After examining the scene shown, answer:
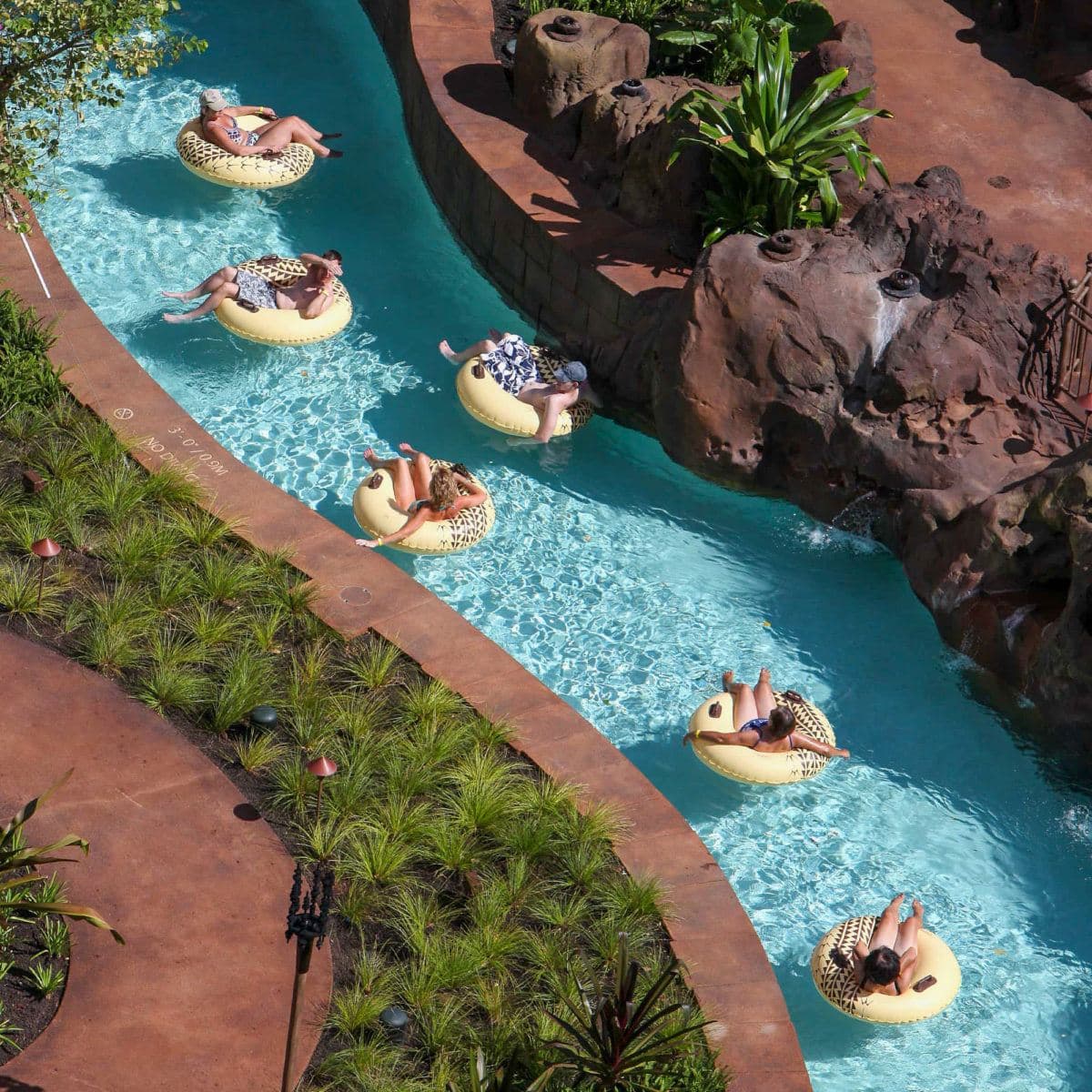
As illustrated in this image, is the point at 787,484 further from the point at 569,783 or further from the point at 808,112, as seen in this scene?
the point at 569,783

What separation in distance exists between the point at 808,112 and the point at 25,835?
30.9 ft

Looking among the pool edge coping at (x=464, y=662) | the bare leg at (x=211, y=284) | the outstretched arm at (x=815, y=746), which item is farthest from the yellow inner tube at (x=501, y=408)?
the outstretched arm at (x=815, y=746)

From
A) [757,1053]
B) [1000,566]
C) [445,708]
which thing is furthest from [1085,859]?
[445,708]

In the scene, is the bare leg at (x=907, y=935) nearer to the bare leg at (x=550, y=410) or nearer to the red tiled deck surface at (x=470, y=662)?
the red tiled deck surface at (x=470, y=662)

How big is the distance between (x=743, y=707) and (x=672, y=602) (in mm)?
1730

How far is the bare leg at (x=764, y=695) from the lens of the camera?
11.9 meters

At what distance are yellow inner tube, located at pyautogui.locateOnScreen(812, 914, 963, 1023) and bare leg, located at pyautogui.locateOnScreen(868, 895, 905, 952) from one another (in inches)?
2.6

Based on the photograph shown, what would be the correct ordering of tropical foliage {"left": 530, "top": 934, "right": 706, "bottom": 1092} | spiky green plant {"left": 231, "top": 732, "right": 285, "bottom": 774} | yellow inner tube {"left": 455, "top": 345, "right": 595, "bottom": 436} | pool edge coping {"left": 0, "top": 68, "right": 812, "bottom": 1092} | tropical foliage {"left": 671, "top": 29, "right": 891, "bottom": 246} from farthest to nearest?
tropical foliage {"left": 671, "top": 29, "right": 891, "bottom": 246} < yellow inner tube {"left": 455, "top": 345, "right": 595, "bottom": 436} < spiky green plant {"left": 231, "top": 732, "right": 285, "bottom": 774} < pool edge coping {"left": 0, "top": 68, "right": 812, "bottom": 1092} < tropical foliage {"left": 530, "top": 934, "right": 706, "bottom": 1092}

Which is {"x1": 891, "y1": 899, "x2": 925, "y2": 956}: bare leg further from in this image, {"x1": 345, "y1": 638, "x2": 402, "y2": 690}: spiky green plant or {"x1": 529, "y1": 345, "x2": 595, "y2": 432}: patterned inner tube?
{"x1": 529, "y1": 345, "x2": 595, "y2": 432}: patterned inner tube

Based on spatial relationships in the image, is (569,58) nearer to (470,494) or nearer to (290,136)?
(290,136)

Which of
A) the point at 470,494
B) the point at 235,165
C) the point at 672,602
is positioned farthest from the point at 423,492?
the point at 235,165

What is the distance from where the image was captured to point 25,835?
1001 cm

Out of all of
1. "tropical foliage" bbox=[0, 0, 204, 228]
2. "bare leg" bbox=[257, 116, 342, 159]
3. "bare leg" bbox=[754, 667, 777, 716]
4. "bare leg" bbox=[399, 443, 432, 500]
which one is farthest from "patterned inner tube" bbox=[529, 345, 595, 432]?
"bare leg" bbox=[257, 116, 342, 159]

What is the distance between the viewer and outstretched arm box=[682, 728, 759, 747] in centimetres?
1158
